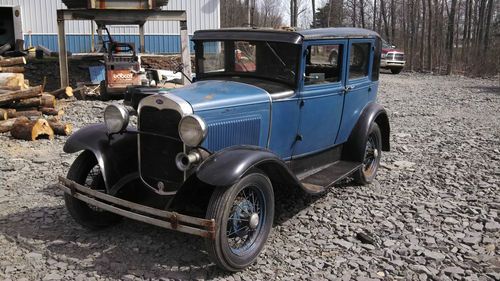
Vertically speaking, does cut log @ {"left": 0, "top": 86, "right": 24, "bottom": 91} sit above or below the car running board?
above

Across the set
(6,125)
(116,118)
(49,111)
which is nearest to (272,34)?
(116,118)

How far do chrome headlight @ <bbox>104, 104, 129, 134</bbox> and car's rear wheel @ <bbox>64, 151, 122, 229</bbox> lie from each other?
1.26 ft

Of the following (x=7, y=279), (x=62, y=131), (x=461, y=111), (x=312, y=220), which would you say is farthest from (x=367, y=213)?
(x=461, y=111)

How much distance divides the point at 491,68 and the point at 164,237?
920 inches

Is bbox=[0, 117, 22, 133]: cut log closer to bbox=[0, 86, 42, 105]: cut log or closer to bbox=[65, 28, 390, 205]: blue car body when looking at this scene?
bbox=[0, 86, 42, 105]: cut log

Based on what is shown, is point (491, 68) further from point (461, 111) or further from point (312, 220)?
point (312, 220)

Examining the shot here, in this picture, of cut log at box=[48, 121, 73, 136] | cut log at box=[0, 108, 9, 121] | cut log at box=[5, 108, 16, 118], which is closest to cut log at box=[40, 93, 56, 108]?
cut log at box=[5, 108, 16, 118]

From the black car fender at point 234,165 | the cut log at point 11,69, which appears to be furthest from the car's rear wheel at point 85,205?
the cut log at point 11,69

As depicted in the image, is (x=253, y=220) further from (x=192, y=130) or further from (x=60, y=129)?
(x=60, y=129)

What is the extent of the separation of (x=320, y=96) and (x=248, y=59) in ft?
2.69

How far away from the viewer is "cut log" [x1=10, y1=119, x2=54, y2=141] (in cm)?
809

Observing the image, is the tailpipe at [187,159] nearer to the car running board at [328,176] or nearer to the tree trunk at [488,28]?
the car running board at [328,176]

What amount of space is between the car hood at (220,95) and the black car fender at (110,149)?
2.28 feet

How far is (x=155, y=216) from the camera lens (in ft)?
12.9
